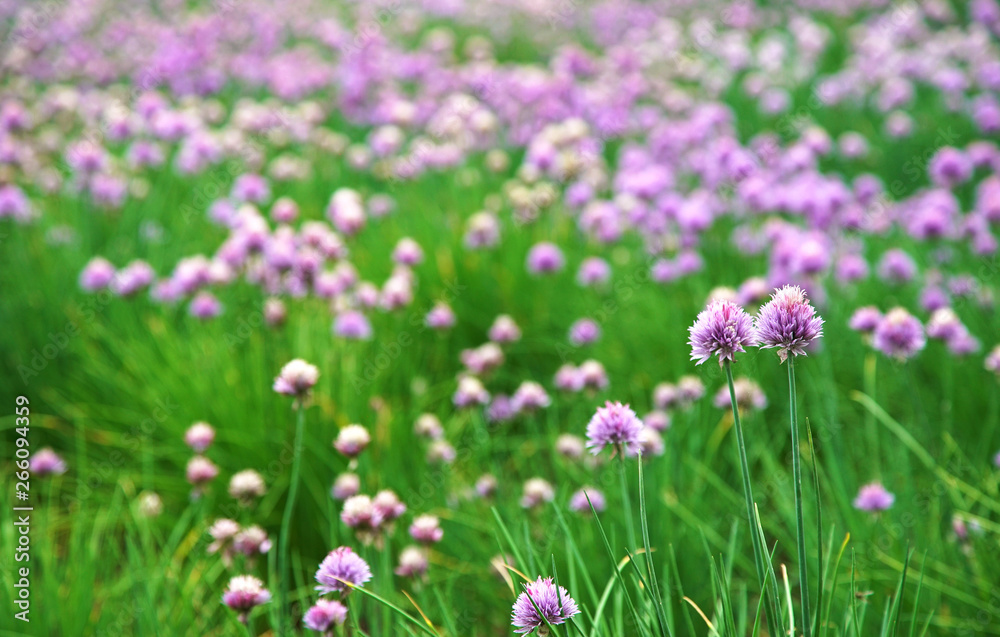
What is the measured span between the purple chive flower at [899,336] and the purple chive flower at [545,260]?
5.89 feet

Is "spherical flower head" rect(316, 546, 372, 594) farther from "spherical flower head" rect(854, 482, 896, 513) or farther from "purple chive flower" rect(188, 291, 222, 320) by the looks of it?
"purple chive flower" rect(188, 291, 222, 320)

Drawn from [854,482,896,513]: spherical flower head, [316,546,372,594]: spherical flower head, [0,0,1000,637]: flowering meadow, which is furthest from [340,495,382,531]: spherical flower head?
[854,482,896,513]: spherical flower head

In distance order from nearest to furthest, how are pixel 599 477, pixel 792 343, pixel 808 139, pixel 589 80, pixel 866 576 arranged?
1. pixel 792 343
2. pixel 866 576
3. pixel 599 477
4. pixel 808 139
5. pixel 589 80

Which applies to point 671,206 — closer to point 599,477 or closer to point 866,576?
point 599,477

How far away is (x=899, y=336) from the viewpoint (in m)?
2.06

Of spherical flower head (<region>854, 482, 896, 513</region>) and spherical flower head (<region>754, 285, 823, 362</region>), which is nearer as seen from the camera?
spherical flower head (<region>754, 285, 823, 362</region>)

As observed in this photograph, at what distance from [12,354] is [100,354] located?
46cm

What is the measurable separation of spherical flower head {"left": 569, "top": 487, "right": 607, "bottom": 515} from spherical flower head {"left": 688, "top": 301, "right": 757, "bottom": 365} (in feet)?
3.15

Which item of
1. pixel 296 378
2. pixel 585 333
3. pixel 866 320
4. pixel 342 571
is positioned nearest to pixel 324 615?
pixel 342 571

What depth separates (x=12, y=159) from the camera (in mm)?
4723

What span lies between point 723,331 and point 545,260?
2.57 m

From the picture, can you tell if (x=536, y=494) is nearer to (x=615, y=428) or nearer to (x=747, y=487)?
(x=615, y=428)

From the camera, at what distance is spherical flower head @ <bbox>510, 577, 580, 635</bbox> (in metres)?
1.20

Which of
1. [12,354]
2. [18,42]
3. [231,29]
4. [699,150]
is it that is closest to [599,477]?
[12,354]
